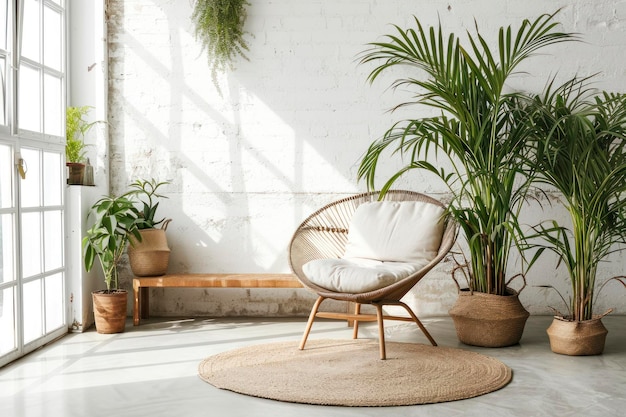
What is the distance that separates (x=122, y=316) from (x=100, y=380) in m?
1.06

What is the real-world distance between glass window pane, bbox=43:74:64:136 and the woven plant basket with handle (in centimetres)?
83

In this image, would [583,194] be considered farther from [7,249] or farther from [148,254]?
[7,249]

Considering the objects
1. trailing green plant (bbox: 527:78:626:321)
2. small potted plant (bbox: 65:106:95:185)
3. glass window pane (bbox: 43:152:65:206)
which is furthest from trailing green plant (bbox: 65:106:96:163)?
trailing green plant (bbox: 527:78:626:321)

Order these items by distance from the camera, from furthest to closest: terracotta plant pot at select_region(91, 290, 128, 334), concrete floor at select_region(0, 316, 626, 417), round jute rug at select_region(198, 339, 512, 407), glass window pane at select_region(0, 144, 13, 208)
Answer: terracotta plant pot at select_region(91, 290, 128, 334) → glass window pane at select_region(0, 144, 13, 208) → round jute rug at select_region(198, 339, 512, 407) → concrete floor at select_region(0, 316, 626, 417)

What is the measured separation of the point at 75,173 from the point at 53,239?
45 cm

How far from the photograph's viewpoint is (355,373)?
9.78 feet

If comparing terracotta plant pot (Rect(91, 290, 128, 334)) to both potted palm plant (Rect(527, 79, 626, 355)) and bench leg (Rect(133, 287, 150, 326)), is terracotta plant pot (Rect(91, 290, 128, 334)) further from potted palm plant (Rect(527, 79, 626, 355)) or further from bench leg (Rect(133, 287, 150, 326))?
potted palm plant (Rect(527, 79, 626, 355))

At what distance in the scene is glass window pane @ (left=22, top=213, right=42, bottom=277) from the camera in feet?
11.4

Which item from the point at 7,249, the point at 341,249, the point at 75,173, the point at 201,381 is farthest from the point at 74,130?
the point at 201,381

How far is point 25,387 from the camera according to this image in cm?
286

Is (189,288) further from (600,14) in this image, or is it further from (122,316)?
(600,14)

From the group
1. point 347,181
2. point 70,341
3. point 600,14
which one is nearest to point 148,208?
point 70,341

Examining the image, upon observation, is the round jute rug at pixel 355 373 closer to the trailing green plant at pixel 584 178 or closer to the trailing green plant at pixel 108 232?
the trailing green plant at pixel 584 178

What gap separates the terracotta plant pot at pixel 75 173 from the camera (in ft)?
13.3
